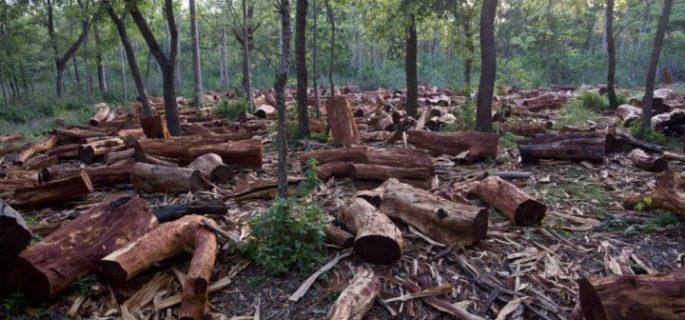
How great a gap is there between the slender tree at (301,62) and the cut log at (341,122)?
77 cm

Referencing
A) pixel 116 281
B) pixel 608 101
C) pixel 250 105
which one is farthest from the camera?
pixel 250 105

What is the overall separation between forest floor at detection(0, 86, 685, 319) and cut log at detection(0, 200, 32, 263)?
381 millimetres

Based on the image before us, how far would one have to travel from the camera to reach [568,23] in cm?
3759

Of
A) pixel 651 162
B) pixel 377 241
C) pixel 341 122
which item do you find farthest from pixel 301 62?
pixel 651 162

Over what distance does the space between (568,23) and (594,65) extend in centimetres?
549

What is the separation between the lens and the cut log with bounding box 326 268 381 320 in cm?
330

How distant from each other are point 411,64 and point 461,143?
424 centimetres

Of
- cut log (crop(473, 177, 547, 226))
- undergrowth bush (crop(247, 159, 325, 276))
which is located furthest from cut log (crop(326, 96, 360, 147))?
undergrowth bush (crop(247, 159, 325, 276))

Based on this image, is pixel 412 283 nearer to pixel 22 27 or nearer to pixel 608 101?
pixel 608 101

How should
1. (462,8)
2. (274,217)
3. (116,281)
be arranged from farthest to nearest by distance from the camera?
(462,8) < (274,217) < (116,281)

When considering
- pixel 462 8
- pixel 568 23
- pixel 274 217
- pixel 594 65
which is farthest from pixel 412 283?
pixel 568 23

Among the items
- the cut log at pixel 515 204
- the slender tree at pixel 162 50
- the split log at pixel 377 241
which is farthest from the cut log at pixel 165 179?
the slender tree at pixel 162 50

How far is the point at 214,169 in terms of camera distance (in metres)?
6.59

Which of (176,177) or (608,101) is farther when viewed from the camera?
(608,101)
